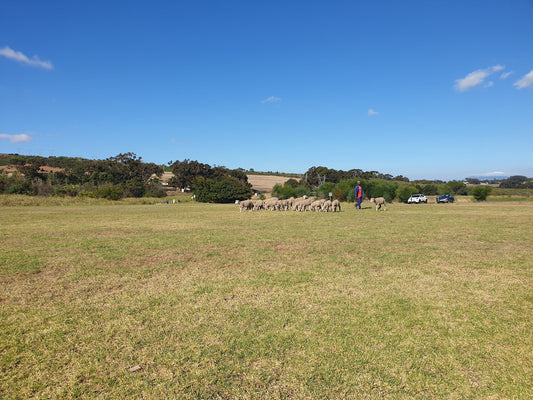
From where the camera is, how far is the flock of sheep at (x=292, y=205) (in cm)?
2574

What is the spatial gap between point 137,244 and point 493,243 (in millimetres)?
12833

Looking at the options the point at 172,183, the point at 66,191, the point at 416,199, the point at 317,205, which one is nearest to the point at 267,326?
the point at 317,205

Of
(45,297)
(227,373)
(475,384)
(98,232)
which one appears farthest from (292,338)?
(98,232)

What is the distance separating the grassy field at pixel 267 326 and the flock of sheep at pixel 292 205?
669 inches

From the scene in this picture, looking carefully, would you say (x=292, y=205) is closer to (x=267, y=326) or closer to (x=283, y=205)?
(x=283, y=205)

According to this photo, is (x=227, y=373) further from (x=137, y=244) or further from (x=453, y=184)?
(x=453, y=184)

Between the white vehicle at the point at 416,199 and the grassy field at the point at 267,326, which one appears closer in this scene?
the grassy field at the point at 267,326

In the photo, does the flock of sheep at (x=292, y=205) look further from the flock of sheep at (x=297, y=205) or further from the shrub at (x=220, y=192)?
the shrub at (x=220, y=192)

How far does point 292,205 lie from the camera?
1115 inches

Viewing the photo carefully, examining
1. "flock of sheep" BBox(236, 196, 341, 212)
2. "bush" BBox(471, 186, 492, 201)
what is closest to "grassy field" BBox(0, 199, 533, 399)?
"flock of sheep" BBox(236, 196, 341, 212)

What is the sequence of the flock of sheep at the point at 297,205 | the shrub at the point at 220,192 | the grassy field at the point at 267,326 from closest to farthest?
the grassy field at the point at 267,326, the flock of sheep at the point at 297,205, the shrub at the point at 220,192

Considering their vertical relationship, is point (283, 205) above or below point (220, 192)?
below

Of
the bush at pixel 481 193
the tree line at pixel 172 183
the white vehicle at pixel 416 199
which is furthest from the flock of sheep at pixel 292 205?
the bush at pixel 481 193

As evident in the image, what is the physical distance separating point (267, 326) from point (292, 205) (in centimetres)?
2425
